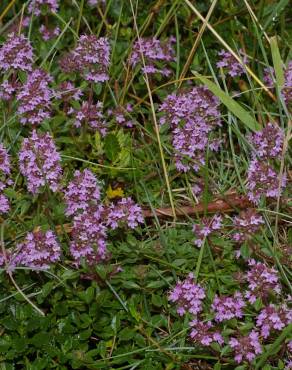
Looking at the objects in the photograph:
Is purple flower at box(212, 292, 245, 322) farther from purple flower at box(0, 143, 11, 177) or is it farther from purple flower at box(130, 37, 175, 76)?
purple flower at box(130, 37, 175, 76)

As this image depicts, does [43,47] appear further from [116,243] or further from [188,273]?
[188,273]

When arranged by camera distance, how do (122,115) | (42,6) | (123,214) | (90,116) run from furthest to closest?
(42,6)
(122,115)
(90,116)
(123,214)

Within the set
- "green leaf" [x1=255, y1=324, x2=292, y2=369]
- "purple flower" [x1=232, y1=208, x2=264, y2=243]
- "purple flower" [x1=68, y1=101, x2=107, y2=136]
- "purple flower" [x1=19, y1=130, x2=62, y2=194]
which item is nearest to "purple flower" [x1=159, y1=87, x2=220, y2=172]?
"purple flower" [x1=68, y1=101, x2=107, y2=136]

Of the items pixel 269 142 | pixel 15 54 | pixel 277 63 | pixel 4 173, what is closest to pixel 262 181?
pixel 269 142

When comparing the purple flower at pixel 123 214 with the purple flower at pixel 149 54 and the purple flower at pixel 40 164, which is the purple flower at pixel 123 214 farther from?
the purple flower at pixel 149 54

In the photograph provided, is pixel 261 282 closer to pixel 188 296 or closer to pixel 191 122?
pixel 188 296

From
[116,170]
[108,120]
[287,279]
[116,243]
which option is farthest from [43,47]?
[287,279]

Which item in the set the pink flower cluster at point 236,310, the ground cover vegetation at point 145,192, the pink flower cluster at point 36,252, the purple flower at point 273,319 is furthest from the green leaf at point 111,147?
the purple flower at point 273,319
